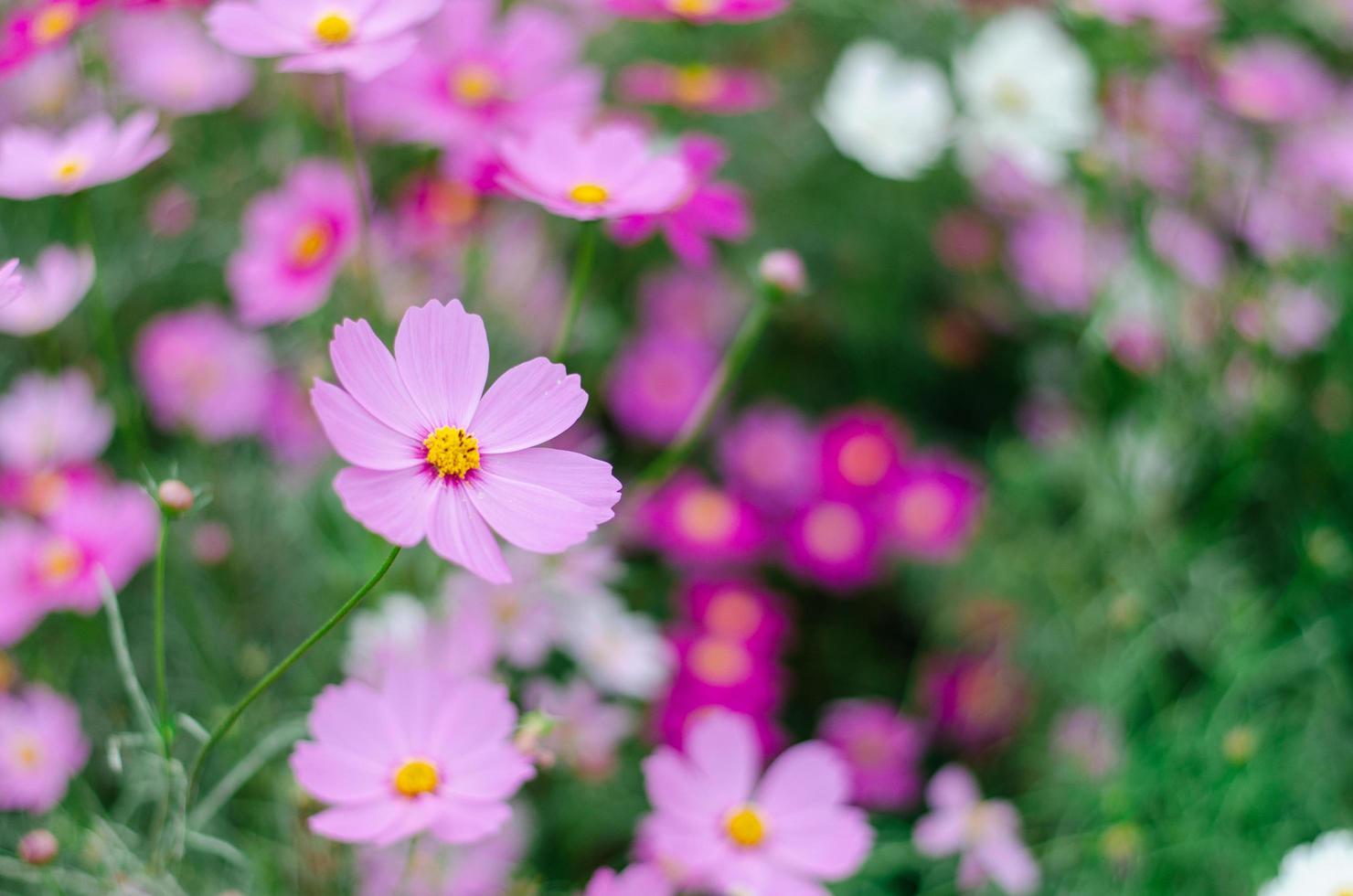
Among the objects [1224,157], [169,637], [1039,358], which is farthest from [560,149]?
[1224,157]

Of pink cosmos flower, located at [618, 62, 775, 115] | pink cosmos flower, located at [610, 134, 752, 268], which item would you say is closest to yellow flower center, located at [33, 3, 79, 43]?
pink cosmos flower, located at [610, 134, 752, 268]

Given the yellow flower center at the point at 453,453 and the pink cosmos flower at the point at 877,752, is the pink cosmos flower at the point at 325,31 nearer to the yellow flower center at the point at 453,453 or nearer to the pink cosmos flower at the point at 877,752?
the yellow flower center at the point at 453,453

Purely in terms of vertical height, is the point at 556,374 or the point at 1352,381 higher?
the point at 556,374

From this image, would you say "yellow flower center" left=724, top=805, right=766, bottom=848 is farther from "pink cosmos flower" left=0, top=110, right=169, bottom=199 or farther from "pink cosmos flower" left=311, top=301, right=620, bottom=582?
→ "pink cosmos flower" left=0, top=110, right=169, bottom=199

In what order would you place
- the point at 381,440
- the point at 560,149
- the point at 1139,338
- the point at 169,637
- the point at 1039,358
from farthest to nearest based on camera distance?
the point at 1039,358 < the point at 1139,338 < the point at 169,637 < the point at 560,149 < the point at 381,440

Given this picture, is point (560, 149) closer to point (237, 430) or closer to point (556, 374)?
point (556, 374)

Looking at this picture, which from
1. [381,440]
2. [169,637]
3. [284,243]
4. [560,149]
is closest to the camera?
[381,440]
